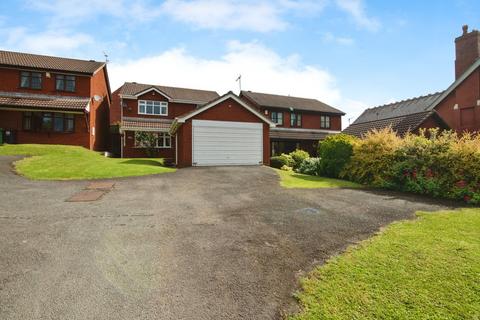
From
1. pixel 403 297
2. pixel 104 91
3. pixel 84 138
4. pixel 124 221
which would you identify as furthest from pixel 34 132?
pixel 403 297

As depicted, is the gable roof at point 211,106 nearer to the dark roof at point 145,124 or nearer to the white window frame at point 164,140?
the dark roof at point 145,124

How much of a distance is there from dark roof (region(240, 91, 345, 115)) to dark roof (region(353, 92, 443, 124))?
5062mm

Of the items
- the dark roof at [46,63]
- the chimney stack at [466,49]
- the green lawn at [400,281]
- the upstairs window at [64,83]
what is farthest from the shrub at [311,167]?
the upstairs window at [64,83]

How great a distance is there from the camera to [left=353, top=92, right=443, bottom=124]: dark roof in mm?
28109

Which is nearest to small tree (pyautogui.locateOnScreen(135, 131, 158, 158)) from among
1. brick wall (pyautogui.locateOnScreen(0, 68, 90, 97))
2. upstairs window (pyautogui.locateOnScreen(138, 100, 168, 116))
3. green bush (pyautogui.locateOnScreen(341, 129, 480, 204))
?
upstairs window (pyautogui.locateOnScreen(138, 100, 168, 116))

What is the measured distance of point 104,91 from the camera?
30.5 m

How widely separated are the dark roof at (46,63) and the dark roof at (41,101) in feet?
8.27

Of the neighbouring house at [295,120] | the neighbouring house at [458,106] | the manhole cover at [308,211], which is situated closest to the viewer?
the manhole cover at [308,211]

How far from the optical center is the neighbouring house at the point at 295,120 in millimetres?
28672

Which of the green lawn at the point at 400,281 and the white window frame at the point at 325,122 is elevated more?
the white window frame at the point at 325,122

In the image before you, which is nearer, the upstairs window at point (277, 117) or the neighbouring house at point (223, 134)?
the neighbouring house at point (223, 134)

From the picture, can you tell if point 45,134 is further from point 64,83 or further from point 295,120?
point 295,120

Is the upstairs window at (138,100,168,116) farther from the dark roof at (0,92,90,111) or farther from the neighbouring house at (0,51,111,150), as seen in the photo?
the dark roof at (0,92,90,111)

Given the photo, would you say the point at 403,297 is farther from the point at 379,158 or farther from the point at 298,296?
the point at 379,158
